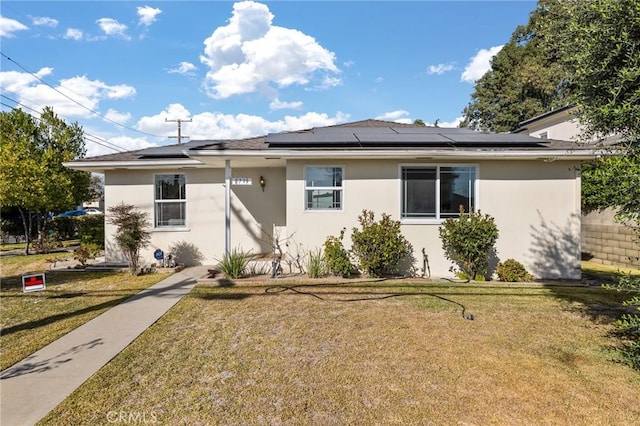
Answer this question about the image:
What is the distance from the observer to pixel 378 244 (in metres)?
7.58

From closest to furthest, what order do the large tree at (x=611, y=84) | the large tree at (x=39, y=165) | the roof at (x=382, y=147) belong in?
the large tree at (x=611, y=84) < the roof at (x=382, y=147) < the large tree at (x=39, y=165)

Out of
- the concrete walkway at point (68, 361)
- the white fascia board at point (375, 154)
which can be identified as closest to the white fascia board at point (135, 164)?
the white fascia board at point (375, 154)

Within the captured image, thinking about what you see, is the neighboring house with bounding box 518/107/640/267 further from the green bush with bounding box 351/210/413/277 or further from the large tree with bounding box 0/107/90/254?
the large tree with bounding box 0/107/90/254

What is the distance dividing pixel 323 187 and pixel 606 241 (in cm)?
1042

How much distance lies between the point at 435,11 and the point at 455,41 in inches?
150

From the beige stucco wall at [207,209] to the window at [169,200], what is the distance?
0.55 ft

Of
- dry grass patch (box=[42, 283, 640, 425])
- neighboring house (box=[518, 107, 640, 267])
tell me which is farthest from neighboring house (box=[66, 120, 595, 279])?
neighboring house (box=[518, 107, 640, 267])

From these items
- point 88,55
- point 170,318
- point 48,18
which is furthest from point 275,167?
point 88,55

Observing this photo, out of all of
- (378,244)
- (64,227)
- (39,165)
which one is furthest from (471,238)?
(64,227)

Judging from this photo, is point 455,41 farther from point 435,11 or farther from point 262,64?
point 262,64

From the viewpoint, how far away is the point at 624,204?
3.48 m

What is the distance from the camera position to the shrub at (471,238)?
7.53 meters

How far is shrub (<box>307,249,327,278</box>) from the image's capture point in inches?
309

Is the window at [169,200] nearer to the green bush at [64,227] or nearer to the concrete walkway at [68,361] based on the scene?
the concrete walkway at [68,361]
